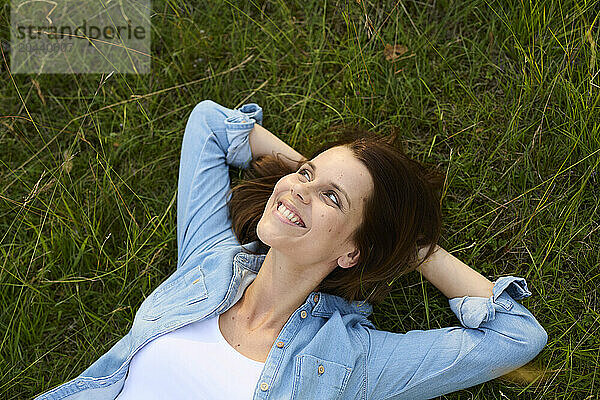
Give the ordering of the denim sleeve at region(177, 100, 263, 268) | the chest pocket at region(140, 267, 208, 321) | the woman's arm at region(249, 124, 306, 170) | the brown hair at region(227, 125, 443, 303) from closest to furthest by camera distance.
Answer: the brown hair at region(227, 125, 443, 303) < the chest pocket at region(140, 267, 208, 321) < the denim sleeve at region(177, 100, 263, 268) < the woman's arm at region(249, 124, 306, 170)

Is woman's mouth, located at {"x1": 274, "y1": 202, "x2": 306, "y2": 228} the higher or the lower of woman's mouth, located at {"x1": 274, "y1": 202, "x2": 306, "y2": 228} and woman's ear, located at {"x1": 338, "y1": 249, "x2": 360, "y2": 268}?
the higher

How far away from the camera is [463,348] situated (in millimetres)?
3221

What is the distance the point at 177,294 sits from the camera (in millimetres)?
3426

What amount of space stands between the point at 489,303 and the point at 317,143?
1.45 meters

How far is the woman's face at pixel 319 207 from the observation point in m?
2.96

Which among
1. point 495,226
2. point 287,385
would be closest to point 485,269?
point 495,226

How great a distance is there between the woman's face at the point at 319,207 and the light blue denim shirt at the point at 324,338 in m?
0.45

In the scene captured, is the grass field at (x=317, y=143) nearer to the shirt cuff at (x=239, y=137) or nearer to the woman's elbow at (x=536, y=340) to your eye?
the shirt cuff at (x=239, y=137)

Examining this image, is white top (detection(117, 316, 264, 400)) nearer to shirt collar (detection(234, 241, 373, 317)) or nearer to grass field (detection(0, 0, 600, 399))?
shirt collar (detection(234, 241, 373, 317))

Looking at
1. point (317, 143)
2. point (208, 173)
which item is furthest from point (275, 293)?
point (317, 143)

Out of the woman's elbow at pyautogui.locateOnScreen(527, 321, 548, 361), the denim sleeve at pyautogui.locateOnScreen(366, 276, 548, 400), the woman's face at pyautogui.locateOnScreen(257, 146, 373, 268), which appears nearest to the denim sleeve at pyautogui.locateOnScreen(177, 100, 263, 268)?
the woman's face at pyautogui.locateOnScreen(257, 146, 373, 268)

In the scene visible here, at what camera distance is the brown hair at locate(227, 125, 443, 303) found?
3105 mm

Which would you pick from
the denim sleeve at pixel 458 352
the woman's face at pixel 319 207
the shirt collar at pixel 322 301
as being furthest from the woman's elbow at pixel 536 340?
the woman's face at pixel 319 207

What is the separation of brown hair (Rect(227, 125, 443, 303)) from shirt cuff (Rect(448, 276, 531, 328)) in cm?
34
